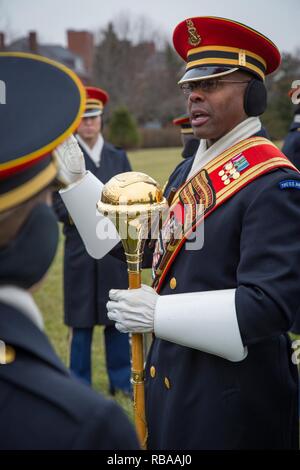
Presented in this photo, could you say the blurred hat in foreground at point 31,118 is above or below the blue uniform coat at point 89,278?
above

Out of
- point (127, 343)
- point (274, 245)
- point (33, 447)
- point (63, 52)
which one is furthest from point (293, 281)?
point (63, 52)

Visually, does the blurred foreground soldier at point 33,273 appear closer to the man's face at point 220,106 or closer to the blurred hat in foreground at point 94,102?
the man's face at point 220,106

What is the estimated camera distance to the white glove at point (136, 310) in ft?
6.27

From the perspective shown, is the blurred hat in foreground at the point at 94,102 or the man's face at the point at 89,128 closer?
the man's face at the point at 89,128

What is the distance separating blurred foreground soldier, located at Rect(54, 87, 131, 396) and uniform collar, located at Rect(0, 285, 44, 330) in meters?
3.13

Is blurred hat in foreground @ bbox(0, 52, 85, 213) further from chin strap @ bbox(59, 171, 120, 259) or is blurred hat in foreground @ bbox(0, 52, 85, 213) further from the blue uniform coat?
the blue uniform coat

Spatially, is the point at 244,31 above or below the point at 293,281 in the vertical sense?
above

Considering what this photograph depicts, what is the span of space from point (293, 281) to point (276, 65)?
0.92 meters

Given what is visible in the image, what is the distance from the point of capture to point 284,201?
1845mm

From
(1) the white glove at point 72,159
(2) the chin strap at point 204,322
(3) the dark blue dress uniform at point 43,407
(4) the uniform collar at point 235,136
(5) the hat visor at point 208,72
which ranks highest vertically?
(5) the hat visor at point 208,72

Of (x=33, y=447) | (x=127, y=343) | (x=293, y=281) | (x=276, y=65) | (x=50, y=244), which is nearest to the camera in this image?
(x=33, y=447)

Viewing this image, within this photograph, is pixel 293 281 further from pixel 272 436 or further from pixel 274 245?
pixel 272 436

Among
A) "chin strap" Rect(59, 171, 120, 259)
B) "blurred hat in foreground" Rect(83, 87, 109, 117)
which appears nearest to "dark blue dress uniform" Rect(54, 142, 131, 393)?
"blurred hat in foreground" Rect(83, 87, 109, 117)

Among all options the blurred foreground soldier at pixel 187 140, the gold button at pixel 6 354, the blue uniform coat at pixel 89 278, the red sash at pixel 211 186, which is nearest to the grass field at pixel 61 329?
the blurred foreground soldier at pixel 187 140
